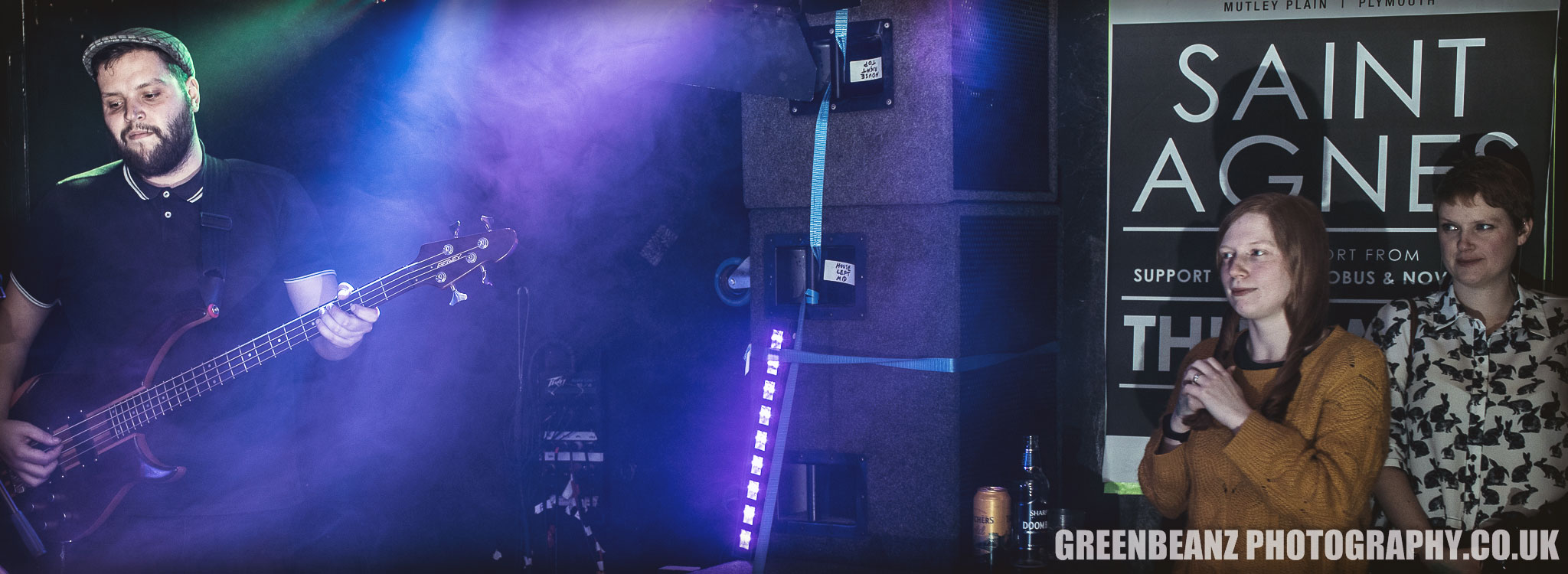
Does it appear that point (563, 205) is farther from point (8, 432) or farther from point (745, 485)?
point (8, 432)

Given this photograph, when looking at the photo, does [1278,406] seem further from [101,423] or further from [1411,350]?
[101,423]

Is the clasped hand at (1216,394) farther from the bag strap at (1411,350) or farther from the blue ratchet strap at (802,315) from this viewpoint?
the blue ratchet strap at (802,315)

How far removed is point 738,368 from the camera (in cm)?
322

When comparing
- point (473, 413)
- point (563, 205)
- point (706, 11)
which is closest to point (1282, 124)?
point (706, 11)

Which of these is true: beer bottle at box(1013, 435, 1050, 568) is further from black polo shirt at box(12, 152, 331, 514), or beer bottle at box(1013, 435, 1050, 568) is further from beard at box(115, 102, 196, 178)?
beard at box(115, 102, 196, 178)

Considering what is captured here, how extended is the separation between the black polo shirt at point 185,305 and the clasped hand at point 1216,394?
255 cm

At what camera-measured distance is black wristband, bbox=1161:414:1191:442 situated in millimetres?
2135

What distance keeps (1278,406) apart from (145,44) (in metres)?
3.40

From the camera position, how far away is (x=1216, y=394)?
6.42 feet

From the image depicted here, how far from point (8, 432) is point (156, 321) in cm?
57

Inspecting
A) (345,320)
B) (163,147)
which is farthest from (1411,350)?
(163,147)

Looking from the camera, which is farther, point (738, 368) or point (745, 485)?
point (738, 368)

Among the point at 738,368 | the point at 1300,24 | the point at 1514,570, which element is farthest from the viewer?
the point at 738,368

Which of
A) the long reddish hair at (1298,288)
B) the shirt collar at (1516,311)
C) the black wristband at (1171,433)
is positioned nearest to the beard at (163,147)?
the black wristband at (1171,433)
